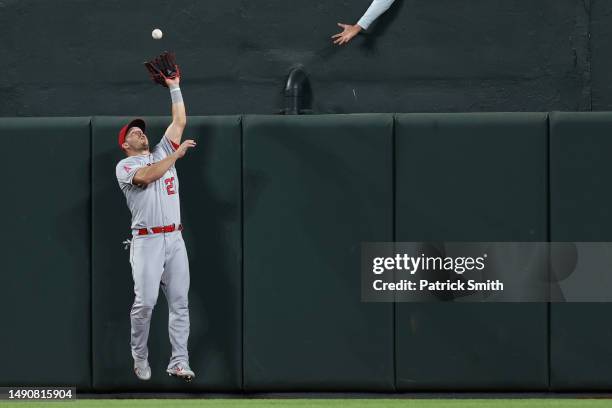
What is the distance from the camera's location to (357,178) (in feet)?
28.1

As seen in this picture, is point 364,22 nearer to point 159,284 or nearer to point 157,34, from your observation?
point 157,34

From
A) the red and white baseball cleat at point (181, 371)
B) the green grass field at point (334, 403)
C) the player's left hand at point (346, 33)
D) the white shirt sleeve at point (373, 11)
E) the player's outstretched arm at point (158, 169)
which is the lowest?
the green grass field at point (334, 403)

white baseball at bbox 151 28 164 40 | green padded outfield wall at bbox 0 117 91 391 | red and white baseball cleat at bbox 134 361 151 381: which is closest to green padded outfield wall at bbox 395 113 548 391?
red and white baseball cleat at bbox 134 361 151 381

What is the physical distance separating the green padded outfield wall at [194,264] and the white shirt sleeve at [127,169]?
0.73 feet

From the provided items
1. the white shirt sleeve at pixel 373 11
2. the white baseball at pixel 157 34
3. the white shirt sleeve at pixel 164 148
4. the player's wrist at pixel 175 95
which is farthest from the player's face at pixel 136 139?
the white shirt sleeve at pixel 373 11

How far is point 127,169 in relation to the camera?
8391mm

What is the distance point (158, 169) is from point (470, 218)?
2.32 m

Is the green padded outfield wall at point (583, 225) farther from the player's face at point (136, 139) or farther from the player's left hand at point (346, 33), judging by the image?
the player's face at point (136, 139)

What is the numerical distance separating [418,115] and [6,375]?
3.66m

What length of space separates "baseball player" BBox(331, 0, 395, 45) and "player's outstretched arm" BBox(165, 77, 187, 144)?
60.9 inches

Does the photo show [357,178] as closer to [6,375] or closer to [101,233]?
[101,233]

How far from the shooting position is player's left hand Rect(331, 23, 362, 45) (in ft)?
30.5

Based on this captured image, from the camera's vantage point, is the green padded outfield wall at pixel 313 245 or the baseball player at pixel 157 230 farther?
the green padded outfield wall at pixel 313 245

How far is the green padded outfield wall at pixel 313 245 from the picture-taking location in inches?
337
